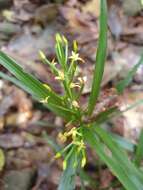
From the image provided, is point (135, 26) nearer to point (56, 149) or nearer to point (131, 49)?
point (131, 49)

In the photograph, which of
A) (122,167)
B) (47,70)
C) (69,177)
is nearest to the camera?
(122,167)

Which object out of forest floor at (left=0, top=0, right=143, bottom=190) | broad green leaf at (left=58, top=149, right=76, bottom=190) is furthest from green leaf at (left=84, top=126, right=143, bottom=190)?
forest floor at (left=0, top=0, right=143, bottom=190)

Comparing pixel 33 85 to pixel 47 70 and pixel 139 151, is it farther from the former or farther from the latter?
pixel 47 70

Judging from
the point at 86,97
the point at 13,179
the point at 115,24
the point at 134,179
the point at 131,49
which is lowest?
the point at 134,179

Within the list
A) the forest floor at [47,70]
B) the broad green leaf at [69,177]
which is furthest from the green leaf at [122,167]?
the forest floor at [47,70]

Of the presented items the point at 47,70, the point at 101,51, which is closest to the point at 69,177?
the point at 101,51

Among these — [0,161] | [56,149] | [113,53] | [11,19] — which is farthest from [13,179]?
[11,19]

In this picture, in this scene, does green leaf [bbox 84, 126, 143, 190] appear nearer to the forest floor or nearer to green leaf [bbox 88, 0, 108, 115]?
green leaf [bbox 88, 0, 108, 115]

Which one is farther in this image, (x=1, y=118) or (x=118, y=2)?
(x=118, y=2)
